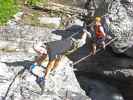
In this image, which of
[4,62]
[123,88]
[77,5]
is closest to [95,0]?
[77,5]

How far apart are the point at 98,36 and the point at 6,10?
4913mm

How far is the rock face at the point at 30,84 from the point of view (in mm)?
16250

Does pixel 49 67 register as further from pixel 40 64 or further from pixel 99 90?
pixel 99 90

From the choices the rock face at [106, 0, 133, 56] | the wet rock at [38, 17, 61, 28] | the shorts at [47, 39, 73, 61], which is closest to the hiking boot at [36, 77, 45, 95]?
the shorts at [47, 39, 73, 61]

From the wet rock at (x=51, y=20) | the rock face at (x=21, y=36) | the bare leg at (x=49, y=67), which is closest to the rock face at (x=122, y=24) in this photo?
the rock face at (x=21, y=36)

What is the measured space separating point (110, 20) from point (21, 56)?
324cm

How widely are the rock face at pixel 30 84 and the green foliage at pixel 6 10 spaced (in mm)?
3046

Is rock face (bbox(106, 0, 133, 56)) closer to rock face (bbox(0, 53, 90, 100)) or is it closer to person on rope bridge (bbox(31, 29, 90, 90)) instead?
person on rope bridge (bbox(31, 29, 90, 90))

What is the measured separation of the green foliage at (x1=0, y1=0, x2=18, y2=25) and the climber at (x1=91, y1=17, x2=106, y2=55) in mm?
4206

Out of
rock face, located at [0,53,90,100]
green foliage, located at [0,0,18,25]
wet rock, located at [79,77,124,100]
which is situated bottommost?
wet rock, located at [79,77,124,100]

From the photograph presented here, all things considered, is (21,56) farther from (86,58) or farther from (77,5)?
(77,5)

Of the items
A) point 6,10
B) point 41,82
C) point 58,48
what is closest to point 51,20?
point 6,10

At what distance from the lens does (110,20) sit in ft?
60.6

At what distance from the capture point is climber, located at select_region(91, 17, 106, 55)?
57.8 ft
